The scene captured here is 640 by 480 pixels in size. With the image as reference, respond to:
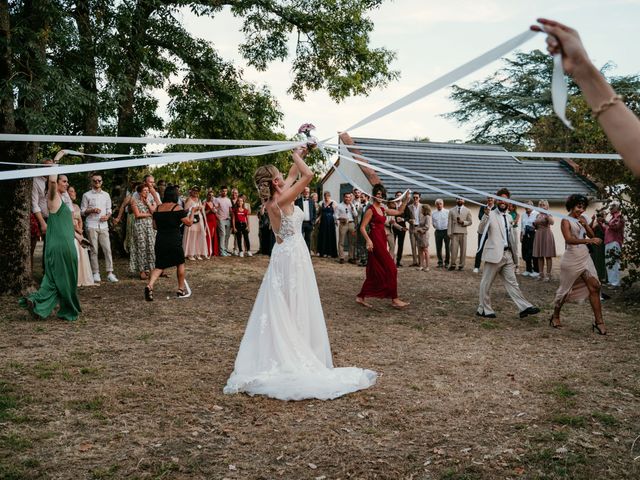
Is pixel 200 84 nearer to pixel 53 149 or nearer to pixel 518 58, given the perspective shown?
pixel 53 149

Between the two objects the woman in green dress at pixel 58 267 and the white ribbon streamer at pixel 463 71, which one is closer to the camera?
the white ribbon streamer at pixel 463 71

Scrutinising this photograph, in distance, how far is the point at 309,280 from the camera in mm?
5855

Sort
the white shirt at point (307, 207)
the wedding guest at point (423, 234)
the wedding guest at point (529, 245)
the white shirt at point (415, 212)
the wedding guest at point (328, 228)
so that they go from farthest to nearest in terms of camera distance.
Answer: the wedding guest at point (328, 228) → the white shirt at point (307, 207) → the white shirt at point (415, 212) → the wedding guest at point (423, 234) → the wedding guest at point (529, 245)

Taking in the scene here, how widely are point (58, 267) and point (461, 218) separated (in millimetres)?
11048

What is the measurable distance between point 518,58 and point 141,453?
4352 cm

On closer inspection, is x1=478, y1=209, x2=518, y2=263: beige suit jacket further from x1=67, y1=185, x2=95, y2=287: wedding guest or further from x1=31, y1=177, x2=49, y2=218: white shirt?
x1=31, y1=177, x2=49, y2=218: white shirt

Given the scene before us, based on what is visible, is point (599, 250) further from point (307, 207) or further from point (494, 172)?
point (494, 172)

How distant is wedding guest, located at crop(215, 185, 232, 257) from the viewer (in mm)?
17422

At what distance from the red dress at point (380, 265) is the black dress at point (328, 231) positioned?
865 centimetres

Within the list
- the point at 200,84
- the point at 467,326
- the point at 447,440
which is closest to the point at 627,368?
the point at 467,326

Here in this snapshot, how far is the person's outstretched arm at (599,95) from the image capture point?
4.84ft

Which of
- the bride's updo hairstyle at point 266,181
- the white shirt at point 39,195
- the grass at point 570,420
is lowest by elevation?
the grass at point 570,420

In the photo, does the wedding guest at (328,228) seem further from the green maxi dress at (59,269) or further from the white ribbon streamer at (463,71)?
the white ribbon streamer at (463,71)


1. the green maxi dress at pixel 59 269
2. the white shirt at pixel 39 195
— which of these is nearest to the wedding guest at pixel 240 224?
the white shirt at pixel 39 195
